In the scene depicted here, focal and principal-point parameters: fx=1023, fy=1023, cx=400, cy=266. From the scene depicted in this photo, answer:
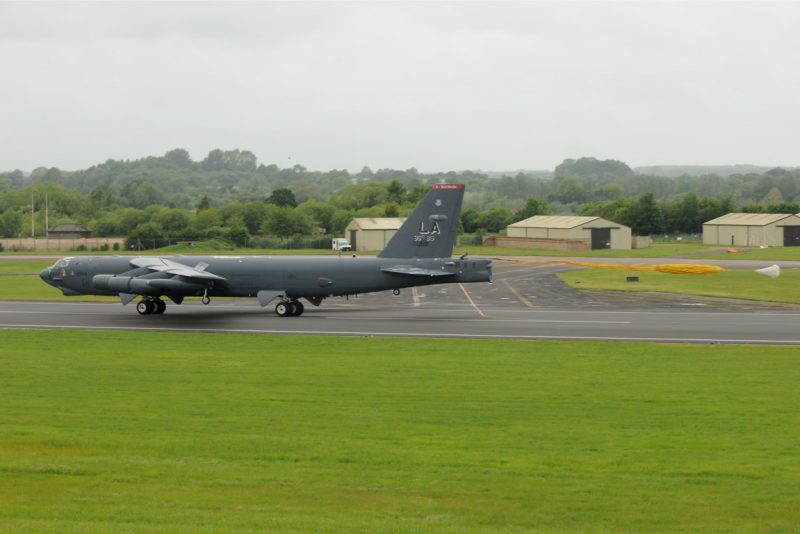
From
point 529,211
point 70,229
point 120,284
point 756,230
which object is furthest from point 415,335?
point 70,229

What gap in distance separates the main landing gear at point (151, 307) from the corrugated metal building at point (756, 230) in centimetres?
9329

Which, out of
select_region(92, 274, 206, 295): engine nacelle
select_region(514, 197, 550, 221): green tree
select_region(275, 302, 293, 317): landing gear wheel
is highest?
select_region(514, 197, 550, 221): green tree

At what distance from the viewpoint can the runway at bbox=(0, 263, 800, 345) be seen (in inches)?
1636

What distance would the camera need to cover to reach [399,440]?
69.9 feet

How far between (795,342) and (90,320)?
30132 mm

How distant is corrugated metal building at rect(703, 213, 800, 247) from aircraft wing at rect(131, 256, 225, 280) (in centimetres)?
9240

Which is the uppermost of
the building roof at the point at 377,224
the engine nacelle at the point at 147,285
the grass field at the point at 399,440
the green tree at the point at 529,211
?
the green tree at the point at 529,211

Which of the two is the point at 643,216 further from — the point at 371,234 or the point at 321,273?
the point at 321,273

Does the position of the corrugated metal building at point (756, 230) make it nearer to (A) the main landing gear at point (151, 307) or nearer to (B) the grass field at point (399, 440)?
(A) the main landing gear at point (151, 307)

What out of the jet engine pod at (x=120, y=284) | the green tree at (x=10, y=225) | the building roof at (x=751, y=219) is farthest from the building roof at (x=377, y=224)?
the jet engine pod at (x=120, y=284)

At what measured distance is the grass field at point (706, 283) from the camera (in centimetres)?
6134

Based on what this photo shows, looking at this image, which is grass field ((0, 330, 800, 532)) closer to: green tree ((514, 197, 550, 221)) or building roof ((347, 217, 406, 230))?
building roof ((347, 217, 406, 230))

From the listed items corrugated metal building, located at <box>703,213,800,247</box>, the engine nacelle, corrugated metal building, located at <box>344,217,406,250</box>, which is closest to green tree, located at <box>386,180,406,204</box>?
corrugated metal building, located at <box>344,217,406,250</box>

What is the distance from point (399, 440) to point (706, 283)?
2082 inches
